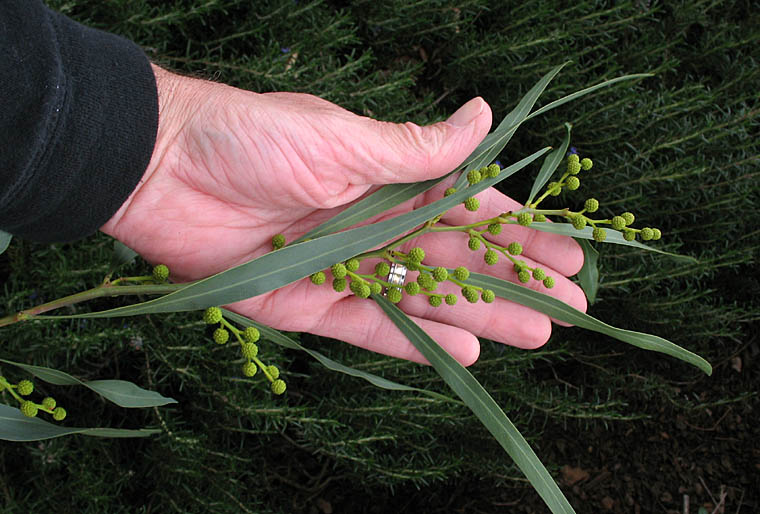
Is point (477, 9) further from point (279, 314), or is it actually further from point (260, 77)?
point (279, 314)

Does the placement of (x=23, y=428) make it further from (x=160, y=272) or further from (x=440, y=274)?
(x=440, y=274)

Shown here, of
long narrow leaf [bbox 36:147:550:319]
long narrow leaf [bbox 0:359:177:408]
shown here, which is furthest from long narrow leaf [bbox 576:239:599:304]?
long narrow leaf [bbox 0:359:177:408]

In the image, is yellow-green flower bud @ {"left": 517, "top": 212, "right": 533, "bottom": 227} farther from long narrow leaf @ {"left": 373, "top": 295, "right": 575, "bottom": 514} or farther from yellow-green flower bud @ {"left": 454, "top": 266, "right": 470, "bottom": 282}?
long narrow leaf @ {"left": 373, "top": 295, "right": 575, "bottom": 514}

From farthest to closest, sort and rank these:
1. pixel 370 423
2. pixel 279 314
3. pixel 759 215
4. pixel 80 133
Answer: pixel 759 215 < pixel 370 423 < pixel 279 314 < pixel 80 133

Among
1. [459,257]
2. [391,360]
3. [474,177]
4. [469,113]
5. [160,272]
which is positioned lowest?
[391,360]

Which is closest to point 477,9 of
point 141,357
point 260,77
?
point 260,77

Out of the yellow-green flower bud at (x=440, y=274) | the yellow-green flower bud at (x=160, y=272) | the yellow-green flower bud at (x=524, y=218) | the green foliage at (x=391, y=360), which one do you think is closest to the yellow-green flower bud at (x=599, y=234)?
the yellow-green flower bud at (x=524, y=218)

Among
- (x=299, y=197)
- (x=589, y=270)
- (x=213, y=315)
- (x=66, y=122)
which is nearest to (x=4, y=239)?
(x=66, y=122)
